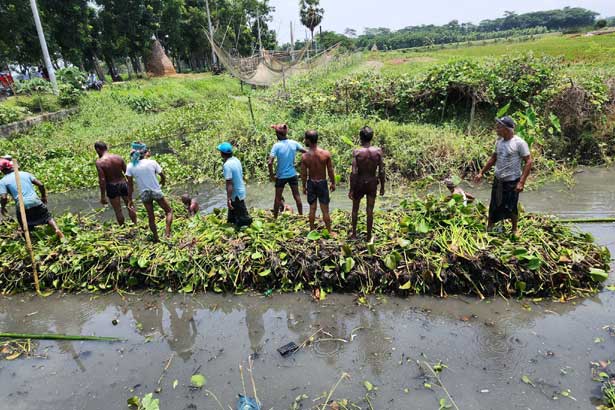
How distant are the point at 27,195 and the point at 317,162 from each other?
4.52 meters

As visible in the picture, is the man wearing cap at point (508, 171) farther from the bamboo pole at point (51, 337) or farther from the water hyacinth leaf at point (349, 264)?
the bamboo pole at point (51, 337)

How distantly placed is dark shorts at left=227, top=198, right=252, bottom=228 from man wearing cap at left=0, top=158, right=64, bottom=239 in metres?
2.72

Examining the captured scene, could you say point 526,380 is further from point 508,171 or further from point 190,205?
point 190,205

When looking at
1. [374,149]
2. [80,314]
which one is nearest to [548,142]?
[374,149]

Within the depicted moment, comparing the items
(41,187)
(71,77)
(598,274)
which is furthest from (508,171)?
(71,77)

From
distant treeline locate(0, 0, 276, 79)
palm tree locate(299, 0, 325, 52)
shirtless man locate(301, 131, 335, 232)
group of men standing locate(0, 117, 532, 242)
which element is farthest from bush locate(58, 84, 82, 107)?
palm tree locate(299, 0, 325, 52)

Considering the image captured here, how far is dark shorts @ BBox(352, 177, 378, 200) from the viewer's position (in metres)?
5.46

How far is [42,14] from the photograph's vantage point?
23766 mm

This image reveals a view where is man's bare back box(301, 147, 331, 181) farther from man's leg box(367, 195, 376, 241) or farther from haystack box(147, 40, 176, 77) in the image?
haystack box(147, 40, 176, 77)

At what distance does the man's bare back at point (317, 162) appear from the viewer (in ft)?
18.5

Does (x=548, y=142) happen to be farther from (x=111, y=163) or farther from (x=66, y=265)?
(x=66, y=265)

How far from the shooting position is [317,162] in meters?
5.66

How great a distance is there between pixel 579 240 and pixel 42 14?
29.1 metres

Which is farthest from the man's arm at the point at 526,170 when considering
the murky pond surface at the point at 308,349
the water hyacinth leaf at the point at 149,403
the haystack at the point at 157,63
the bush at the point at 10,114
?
the haystack at the point at 157,63
